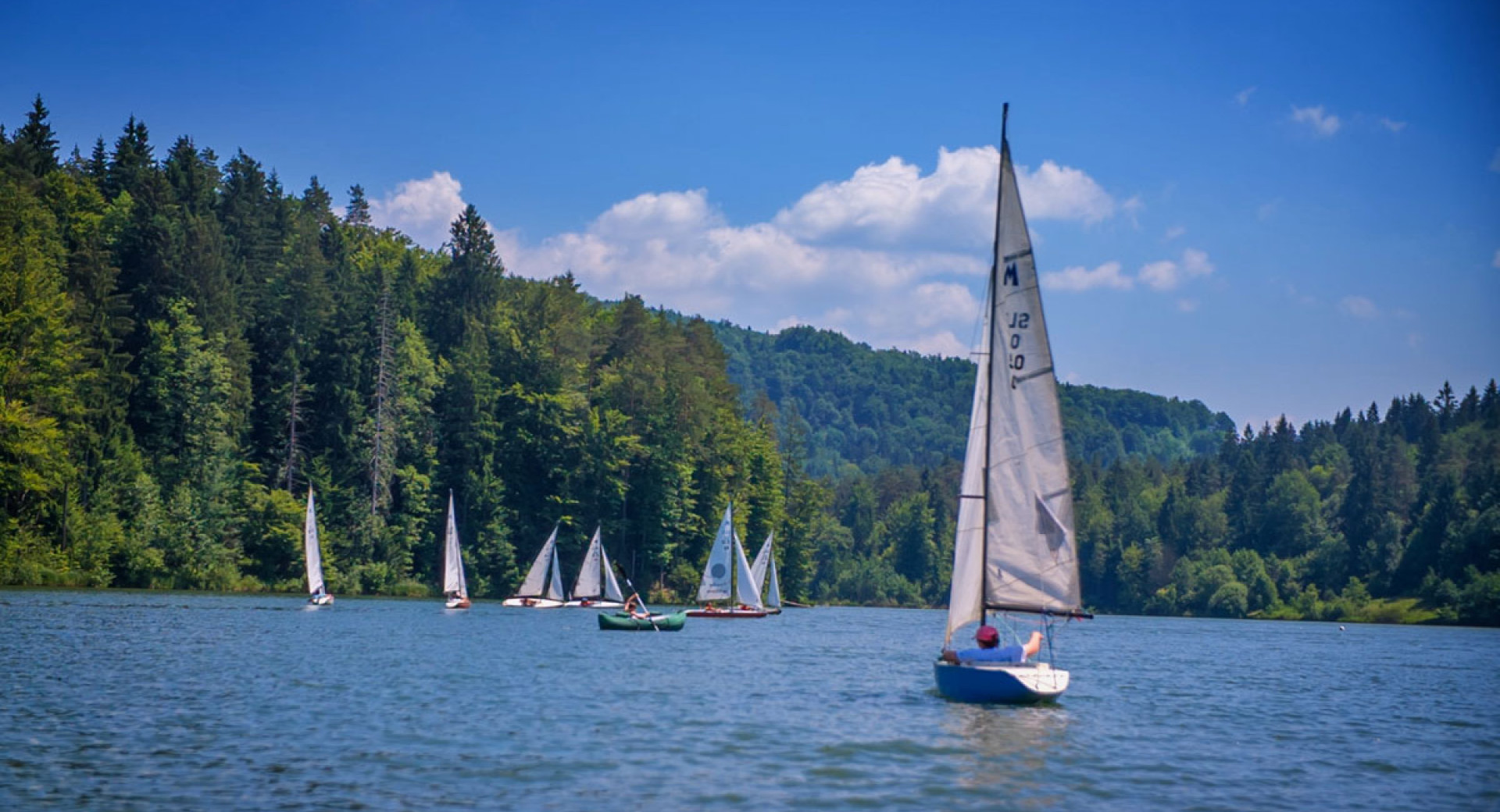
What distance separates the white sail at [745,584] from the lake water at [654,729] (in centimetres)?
3399

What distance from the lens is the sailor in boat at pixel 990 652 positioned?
37.4 meters

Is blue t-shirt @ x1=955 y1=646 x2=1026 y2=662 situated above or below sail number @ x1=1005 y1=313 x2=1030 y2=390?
below

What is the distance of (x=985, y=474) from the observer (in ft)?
124

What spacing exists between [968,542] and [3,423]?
69237 millimetres

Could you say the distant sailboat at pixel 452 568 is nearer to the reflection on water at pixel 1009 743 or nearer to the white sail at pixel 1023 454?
the reflection on water at pixel 1009 743

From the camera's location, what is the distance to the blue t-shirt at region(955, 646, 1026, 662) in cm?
3738

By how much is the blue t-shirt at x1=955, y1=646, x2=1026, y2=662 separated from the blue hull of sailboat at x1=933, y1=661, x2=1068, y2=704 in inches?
14.0

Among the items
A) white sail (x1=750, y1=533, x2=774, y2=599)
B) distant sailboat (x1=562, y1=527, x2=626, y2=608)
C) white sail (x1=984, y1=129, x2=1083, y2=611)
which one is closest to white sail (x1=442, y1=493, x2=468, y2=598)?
distant sailboat (x1=562, y1=527, x2=626, y2=608)

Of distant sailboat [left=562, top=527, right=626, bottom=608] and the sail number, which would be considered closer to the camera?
the sail number

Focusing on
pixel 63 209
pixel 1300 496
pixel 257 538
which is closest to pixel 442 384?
pixel 257 538

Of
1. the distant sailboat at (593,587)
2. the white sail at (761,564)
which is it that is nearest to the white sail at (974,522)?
the distant sailboat at (593,587)

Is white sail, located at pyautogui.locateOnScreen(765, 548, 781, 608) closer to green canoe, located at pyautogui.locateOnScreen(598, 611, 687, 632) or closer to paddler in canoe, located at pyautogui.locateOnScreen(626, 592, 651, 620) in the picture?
paddler in canoe, located at pyautogui.locateOnScreen(626, 592, 651, 620)

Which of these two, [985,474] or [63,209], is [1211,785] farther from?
[63,209]

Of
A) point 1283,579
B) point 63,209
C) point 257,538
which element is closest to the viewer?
point 257,538
